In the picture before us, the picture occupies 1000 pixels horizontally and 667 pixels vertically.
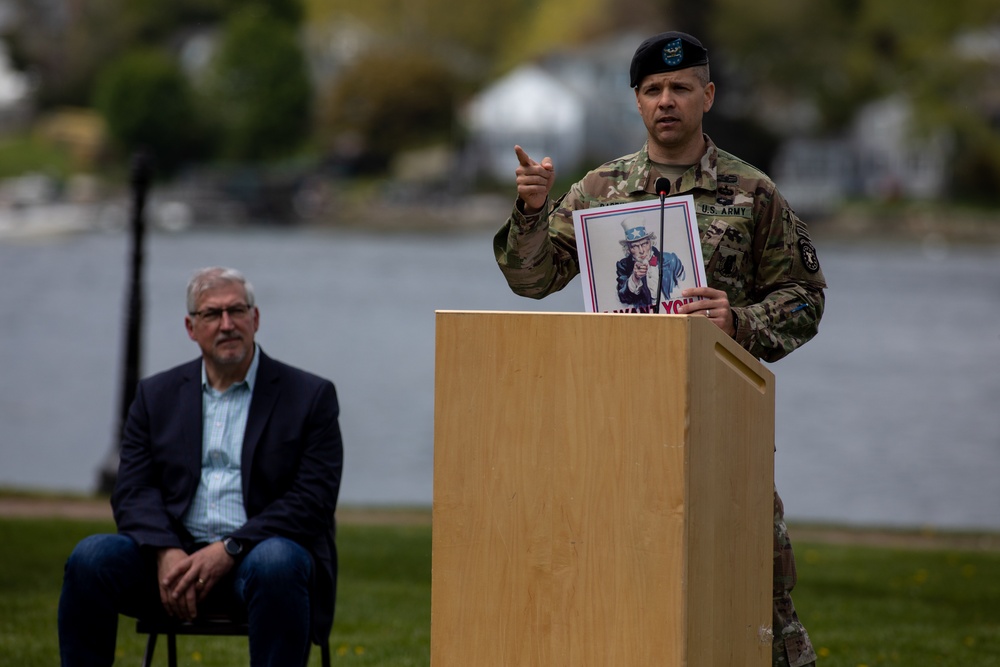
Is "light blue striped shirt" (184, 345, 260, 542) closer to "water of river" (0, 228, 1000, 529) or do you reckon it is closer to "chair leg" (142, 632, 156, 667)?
"chair leg" (142, 632, 156, 667)

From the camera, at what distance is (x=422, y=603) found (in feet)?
23.4

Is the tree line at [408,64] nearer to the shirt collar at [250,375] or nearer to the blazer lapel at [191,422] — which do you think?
the shirt collar at [250,375]

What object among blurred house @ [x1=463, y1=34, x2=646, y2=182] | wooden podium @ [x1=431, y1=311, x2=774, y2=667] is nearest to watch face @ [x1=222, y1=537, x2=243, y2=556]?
wooden podium @ [x1=431, y1=311, x2=774, y2=667]

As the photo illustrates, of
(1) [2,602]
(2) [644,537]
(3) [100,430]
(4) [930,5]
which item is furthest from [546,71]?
(2) [644,537]

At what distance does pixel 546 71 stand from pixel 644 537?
56.8 metres

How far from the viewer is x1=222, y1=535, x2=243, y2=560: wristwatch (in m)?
4.10

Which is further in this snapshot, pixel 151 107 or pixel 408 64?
pixel 408 64

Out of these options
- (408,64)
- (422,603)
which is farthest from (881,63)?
(422,603)

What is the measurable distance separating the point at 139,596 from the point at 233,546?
12.2 inches

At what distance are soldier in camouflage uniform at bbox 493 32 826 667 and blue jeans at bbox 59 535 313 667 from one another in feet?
3.75

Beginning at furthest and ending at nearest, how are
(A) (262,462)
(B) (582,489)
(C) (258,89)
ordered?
(C) (258,89) → (A) (262,462) → (B) (582,489)

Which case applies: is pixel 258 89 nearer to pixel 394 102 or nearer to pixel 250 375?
pixel 394 102

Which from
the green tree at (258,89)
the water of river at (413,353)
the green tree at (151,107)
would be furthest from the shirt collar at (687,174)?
the green tree at (258,89)

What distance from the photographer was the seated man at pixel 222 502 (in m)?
4.02
